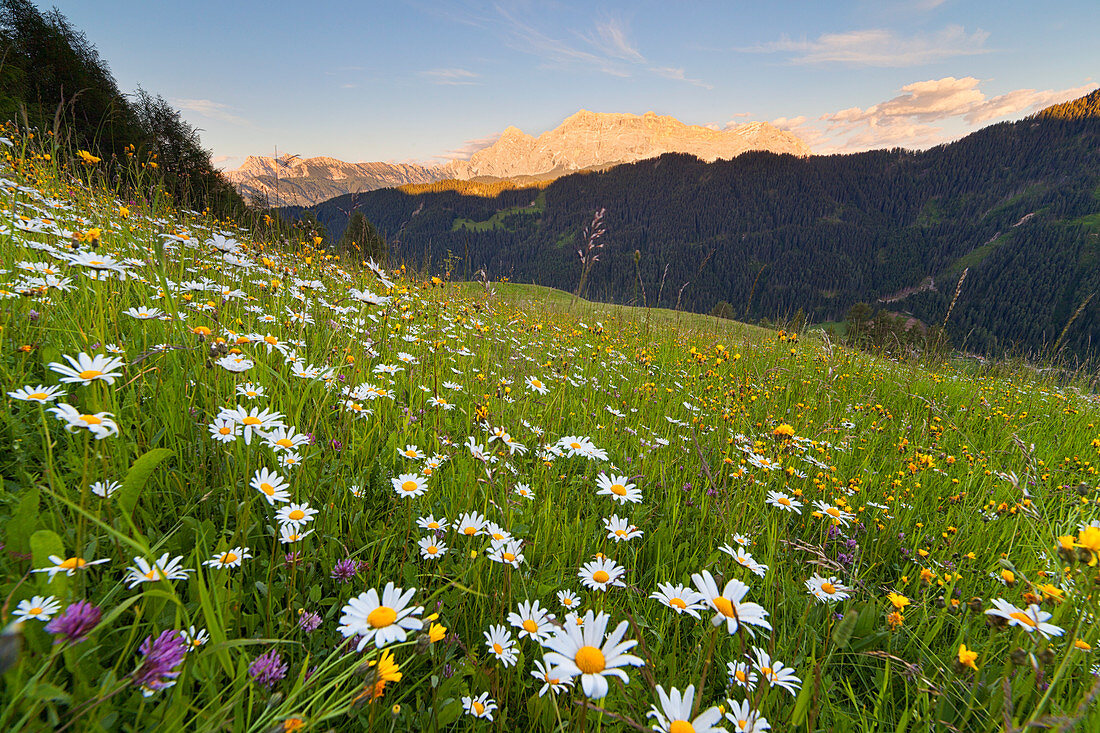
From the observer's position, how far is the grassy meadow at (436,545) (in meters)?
0.93

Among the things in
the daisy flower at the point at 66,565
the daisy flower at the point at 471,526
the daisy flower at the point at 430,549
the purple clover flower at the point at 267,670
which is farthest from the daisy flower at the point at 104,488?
the daisy flower at the point at 471,526

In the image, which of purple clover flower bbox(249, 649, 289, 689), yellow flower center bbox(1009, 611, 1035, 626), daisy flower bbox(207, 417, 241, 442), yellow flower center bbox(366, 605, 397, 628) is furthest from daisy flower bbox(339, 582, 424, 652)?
yellow flower center bbox(1009, 611, 1035, 626)

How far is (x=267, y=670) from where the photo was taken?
1.01 meters

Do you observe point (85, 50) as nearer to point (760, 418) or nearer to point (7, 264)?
point (7, 264)

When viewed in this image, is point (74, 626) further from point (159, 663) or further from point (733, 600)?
point (733, 600)

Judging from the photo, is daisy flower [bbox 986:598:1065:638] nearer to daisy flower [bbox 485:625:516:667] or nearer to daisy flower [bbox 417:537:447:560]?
daisy flower [bbox 485:625:516:667]

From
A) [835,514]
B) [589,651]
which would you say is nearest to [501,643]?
[589,651]

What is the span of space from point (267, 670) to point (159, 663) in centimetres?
23

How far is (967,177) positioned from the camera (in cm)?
15888

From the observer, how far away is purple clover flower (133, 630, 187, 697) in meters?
0.80

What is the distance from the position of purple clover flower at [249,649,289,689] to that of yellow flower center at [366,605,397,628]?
26 centimetres

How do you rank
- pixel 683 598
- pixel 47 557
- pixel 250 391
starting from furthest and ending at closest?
pixel 250 391, pixel 683 598, pixel 47 557

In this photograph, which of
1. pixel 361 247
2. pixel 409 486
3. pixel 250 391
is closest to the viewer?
pixel 409 486

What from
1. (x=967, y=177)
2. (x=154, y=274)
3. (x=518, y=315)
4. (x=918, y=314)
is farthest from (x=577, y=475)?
(x=967, y=177)
